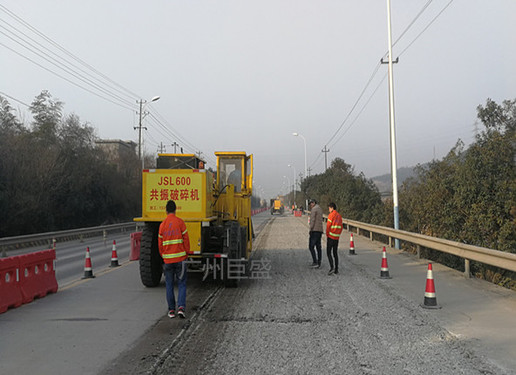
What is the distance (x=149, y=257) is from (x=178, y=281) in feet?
7.37

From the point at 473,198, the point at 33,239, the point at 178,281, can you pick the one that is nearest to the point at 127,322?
the point at 178,281

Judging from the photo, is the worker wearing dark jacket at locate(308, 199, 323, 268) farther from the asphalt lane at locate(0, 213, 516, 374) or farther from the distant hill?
the distant hill

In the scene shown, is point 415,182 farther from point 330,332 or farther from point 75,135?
point 75,135

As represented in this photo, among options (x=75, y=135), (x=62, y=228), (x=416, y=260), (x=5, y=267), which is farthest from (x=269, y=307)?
(x=75, y=135)

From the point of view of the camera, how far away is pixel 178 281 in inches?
264

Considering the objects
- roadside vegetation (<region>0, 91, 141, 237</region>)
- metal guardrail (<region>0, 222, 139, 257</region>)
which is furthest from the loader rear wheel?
roadside vegetation (<region>0, 91, 141, 237</region>)

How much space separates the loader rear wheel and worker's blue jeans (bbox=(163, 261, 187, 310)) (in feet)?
6.94

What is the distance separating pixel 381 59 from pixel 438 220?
7426mm

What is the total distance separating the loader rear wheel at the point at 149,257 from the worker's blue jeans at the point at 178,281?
2114 millimetres

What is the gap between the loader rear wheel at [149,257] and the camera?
8750 millimetres

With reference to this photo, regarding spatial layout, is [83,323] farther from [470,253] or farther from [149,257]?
[470,253]

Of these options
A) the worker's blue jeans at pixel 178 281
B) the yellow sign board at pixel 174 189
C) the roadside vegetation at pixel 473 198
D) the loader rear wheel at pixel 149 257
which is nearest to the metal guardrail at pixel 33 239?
the loader rear wheel at pixel 149 257

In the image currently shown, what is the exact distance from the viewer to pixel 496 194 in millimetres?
11828

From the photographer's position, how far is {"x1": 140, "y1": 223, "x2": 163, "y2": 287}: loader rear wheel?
8750mm
